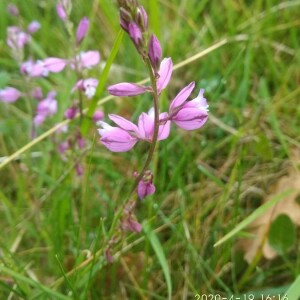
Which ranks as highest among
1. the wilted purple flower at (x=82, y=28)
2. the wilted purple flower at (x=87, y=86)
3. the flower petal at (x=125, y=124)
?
the wilted purple flower at (x=82, y=28)

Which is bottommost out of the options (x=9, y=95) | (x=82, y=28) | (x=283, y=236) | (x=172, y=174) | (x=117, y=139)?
(x=283, y=236)

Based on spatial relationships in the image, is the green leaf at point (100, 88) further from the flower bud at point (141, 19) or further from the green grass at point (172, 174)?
the flower bud at point (141, 19)

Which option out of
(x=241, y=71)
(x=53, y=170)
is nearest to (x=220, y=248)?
(x=53, y=170)

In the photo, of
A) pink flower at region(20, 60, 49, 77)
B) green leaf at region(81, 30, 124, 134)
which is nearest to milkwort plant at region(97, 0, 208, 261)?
green leaf at region(81, 30, 124, 134)

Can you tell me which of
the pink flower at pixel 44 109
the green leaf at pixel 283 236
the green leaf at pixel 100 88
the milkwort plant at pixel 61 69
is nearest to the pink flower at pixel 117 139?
the green leaf at pixel 100 88

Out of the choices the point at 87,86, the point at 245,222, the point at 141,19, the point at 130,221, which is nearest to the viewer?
the point at 141,19

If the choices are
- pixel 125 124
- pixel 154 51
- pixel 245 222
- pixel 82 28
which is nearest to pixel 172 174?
pixel 245 222

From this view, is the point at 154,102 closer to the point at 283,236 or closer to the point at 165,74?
the point at 165,74
